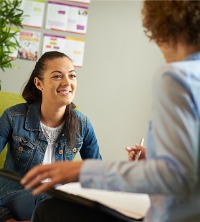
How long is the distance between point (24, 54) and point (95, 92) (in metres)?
0.68

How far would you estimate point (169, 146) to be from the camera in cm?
72

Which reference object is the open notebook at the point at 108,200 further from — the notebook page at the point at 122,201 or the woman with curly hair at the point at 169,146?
the woman with curly hair at the point at 169,146

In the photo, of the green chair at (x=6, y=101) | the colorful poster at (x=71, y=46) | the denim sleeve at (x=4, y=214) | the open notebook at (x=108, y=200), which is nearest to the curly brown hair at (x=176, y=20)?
the open notebook at (x=108, y=200)

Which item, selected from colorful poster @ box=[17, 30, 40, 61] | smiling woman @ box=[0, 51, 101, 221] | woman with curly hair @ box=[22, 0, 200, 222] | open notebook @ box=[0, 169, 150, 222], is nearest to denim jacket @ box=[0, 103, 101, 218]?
smiling woman @ box=[0, 51, 101, 221]

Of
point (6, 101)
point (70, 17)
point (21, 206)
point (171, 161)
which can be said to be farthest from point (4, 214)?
point (70, 17)

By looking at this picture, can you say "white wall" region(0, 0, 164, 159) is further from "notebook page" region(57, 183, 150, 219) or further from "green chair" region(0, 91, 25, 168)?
"notebook page" region(57, 183, 150, 219)

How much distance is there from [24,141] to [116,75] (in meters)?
1.65

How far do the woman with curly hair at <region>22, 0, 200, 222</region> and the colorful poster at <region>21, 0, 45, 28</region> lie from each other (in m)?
2.46

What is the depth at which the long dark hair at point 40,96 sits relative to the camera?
1.92 meters

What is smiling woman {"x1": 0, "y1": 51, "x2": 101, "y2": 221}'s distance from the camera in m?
1.84

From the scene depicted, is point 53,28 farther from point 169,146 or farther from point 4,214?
point 169,146

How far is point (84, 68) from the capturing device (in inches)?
129

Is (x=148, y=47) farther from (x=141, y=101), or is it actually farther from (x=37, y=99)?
(x=37, y=99)

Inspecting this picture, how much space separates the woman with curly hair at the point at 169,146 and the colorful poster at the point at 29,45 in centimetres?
243
